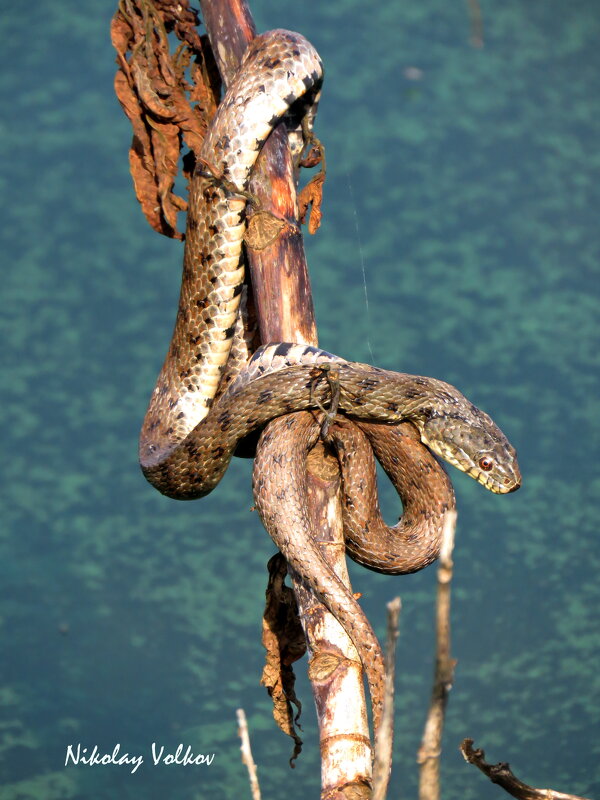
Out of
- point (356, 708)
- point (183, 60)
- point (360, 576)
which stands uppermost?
Answer: point (360, 576)

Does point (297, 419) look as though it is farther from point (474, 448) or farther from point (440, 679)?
point (440, 679)

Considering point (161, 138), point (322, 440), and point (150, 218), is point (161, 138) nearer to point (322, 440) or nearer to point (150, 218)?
point (150, 218)

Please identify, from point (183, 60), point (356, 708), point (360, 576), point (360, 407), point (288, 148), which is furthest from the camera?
point (360, 576)

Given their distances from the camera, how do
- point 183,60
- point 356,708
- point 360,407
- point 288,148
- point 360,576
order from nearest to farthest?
point 356,708
point 360,407
point 288,148
point 183,60
point 360,576

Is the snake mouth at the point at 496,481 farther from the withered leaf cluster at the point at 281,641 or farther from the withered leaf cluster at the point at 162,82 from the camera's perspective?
the withered leaf cluster at the point at 162,82

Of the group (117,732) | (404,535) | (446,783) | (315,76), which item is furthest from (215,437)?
(446,783)
